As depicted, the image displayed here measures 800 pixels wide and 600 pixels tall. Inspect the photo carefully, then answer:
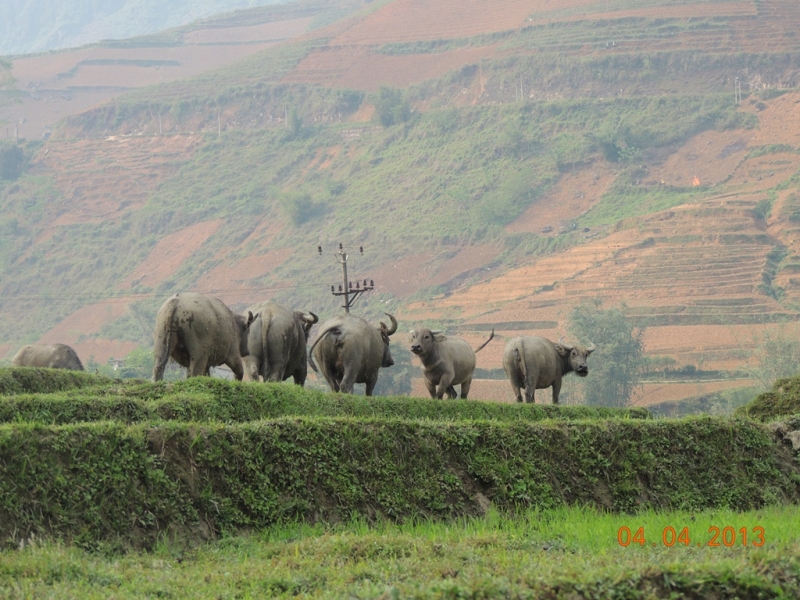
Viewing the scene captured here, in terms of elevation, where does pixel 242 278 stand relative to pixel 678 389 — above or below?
above

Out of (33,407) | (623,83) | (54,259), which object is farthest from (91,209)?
(33,407)

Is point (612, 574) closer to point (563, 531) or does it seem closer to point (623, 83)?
point (563, 531)

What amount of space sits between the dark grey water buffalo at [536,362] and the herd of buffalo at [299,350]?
0.02 m

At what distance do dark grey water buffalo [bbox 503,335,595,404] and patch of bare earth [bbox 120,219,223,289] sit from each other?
122 meters

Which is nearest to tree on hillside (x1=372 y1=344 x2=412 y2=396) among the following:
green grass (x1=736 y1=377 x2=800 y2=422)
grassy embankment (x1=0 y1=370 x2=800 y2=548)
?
green grass (x1=736 y1=377 x2=800 y2=422)

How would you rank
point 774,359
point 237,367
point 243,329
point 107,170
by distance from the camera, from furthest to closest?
point 107,170, point 774,359, point 243,329, point 237,367

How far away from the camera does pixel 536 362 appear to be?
2981cm

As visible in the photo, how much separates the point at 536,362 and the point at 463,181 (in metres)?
125

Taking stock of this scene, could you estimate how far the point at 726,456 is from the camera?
15.3 m

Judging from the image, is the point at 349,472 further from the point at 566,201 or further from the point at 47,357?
the point at 566,201

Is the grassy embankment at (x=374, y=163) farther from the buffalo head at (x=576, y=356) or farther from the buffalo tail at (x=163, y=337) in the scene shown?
the buffalo tail at (x=163, y=337)

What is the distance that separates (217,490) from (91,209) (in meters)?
161

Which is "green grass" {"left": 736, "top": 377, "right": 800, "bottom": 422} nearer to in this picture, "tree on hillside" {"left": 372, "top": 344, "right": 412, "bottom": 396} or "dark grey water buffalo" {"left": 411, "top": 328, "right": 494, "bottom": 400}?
"dark grey water buffalo" {"left": 411, "top": 328, "right": 494, "bottom": 400}
